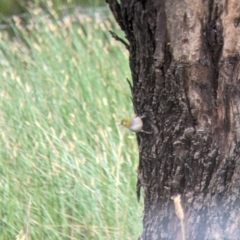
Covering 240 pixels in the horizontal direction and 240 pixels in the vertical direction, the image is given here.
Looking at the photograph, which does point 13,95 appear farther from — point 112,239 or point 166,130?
point 166,130

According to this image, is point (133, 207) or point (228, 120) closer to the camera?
point (228, 120)

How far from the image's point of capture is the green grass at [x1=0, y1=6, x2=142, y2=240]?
2.48m

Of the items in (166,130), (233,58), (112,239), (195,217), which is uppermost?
(233,58)

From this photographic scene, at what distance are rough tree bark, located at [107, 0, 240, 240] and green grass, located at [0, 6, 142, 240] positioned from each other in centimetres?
77

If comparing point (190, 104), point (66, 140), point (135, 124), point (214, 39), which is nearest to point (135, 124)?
point (135, 124)

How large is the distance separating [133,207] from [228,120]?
1.14 metres

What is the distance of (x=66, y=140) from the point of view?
10.0 feet

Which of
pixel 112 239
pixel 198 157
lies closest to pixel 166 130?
pixel 198 157

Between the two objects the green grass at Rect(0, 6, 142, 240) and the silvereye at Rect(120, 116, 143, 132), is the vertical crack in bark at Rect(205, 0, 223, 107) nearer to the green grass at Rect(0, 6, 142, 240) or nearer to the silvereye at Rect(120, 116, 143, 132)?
the silvereye at Rect(120, 116, 143, 132)

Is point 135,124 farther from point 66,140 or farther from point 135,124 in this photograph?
point 66,140

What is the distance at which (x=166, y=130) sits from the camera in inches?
61.6

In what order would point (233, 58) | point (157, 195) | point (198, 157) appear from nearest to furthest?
point (233, 58), point (198, 157), point (157, 195)

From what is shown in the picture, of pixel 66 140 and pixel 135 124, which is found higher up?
pixel 135 124

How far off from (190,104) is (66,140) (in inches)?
64.0
